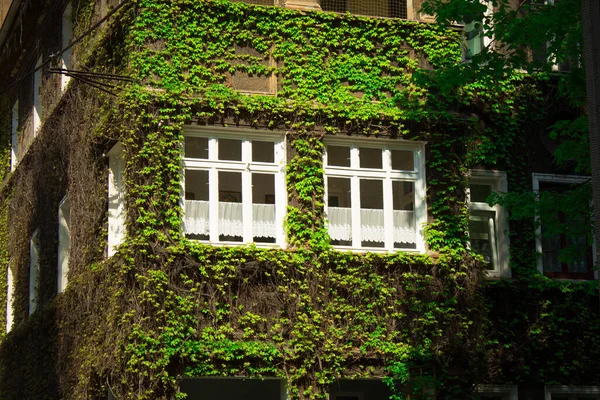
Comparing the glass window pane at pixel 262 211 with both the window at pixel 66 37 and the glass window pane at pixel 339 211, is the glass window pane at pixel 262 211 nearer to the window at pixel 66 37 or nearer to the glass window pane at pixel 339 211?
the glass window pane at pixel 339 211

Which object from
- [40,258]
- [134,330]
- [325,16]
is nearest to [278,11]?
[325,16]

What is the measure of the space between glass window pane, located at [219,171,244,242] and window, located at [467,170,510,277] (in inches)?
199

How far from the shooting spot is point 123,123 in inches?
921

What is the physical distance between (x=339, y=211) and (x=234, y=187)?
2.07 meters

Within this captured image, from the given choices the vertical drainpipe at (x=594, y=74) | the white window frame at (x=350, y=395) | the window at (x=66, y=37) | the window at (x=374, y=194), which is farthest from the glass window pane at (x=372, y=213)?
the vertical drainpipe at (x=594, y=74)

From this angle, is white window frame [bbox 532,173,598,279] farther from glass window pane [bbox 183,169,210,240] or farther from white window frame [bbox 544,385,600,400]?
glass window pane [bbox 183,169,210,240]

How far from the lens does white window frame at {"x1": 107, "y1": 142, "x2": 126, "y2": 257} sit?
24328mm

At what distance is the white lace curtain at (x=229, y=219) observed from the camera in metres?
23.3

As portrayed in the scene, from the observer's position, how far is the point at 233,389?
1133 inches

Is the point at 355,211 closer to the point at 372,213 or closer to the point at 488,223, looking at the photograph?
the point at 372,213

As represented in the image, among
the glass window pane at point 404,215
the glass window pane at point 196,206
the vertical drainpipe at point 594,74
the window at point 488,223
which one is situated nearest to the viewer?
the vertical drainpipe at point 594,74

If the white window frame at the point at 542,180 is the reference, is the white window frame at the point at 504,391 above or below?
below

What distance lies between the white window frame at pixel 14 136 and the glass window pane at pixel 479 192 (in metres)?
14.5

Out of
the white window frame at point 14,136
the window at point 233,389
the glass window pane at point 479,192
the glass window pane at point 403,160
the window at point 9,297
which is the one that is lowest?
the window at point 233,389
